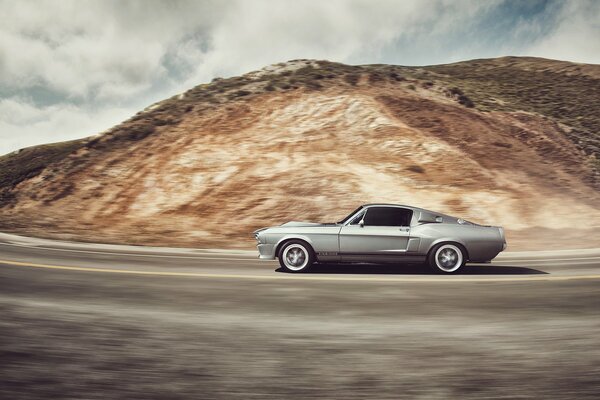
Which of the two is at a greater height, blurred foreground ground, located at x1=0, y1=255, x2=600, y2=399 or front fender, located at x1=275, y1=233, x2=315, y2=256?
front fender, located at x1=275, y1=233, x2=315, y2=256

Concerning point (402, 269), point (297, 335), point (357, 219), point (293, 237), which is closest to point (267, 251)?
point (293, 237)

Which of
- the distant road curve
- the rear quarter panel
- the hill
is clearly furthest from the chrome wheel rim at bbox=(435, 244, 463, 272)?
the hill

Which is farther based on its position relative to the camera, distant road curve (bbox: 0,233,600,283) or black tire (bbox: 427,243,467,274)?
black tire (bbox: 427,243,467,274)

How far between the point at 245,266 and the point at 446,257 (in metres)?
4.02

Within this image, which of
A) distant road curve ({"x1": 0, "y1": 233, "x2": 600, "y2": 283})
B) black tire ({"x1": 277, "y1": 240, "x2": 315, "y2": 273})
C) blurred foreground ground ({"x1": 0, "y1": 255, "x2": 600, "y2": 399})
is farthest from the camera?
black tire ({"x1": 277, "y1": 240, "x2": 315, "y2": 273})

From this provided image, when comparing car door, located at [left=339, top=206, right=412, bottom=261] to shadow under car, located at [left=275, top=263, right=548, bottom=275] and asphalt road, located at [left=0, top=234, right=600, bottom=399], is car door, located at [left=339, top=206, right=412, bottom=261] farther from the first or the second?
asphalt road, located at [left=0, top=234, right=600, bottom=399]

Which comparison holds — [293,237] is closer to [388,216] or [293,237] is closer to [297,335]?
[388,216]

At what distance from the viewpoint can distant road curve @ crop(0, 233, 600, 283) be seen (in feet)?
28.1

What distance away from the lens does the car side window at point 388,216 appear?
9531 mm

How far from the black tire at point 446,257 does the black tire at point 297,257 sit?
2.24 meters

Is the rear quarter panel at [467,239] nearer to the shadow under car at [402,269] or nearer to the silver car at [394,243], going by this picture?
the silver car at [394,243]

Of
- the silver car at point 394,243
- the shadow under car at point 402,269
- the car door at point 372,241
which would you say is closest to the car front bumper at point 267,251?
the silver car at point 394,243

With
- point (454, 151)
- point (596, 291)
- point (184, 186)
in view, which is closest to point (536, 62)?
point (454, 151)

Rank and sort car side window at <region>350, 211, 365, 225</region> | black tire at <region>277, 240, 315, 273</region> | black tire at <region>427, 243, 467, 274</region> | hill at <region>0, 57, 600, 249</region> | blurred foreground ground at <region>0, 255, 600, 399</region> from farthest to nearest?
hill at <region>0, 57, 600, 249</region> → car side window at <region>350, 211, 365, 225</region> → black tire at <region>277, 240, 315, 273</region> → black tire at <region>427, 243, 467, 274</region> → blurred foreground ground at <region>0, 255, 600, 399</region>
